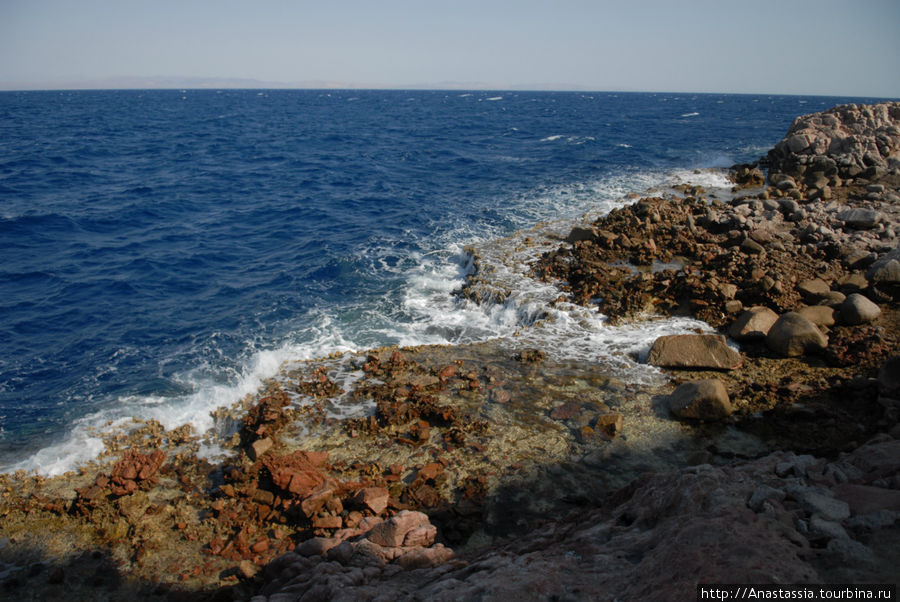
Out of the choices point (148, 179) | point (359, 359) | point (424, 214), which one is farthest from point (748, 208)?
point (148, 179)

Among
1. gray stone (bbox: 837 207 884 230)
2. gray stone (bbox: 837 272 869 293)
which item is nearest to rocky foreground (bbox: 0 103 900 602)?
gray stone (bbox: 837 272 869 293)

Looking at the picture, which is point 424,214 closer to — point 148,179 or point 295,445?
point 295,445

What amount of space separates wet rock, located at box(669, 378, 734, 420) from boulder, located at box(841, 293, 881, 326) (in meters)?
5.50

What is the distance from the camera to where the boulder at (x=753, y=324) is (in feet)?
40.9

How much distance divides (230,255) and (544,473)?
62.5 ft

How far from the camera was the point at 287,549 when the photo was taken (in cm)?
751

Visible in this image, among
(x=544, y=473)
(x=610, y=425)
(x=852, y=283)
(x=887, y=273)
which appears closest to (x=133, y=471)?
(x=544, y=473)

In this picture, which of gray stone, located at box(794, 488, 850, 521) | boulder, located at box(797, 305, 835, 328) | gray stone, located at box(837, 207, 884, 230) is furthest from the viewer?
gray stone, located at box(837, 207, 884, 230)

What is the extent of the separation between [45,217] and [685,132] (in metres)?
68.5

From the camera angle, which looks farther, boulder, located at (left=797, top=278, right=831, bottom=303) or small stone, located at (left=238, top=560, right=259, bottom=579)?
boulder, located at (left=797, top=278, right=831, bottom=303)

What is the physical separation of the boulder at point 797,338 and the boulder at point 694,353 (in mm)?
977

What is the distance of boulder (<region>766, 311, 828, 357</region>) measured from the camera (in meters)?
11.6

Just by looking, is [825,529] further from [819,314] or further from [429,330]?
[429,330]

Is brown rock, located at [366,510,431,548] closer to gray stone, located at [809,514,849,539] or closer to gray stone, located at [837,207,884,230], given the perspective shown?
gray stone, located at [809,514,849,539]
